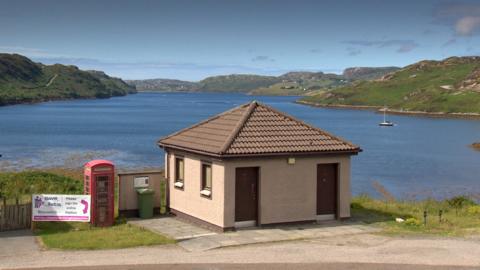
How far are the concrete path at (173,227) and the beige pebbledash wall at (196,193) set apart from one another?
48 cm

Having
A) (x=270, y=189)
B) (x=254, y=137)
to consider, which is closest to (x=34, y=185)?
(x=254, y=137)

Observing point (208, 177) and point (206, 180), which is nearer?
point (208, 177)

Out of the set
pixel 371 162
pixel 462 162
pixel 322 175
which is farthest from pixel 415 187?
pixel 322 175

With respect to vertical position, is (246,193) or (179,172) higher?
(179,172)

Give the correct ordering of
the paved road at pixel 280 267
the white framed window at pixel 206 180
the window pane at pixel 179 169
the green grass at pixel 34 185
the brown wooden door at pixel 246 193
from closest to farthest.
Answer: the paved road at pixel 280 267, the brown wooden door at pixel 246 193, the white framed window at pixel 206 180, the window pane at pixel 179 169, the green grass at pixel 34 185

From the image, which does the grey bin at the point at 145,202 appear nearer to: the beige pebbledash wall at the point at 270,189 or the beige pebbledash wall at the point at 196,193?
the beige pebbledash wall at the point at 196,193

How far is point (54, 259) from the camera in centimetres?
1698

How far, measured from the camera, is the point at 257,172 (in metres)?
A: 21.8

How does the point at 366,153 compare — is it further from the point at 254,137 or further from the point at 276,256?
the point at 276,256

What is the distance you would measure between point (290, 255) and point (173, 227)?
551 centimetres

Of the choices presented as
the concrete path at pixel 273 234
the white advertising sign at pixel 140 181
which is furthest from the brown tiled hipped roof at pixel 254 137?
the concrete path at pixel 273 234

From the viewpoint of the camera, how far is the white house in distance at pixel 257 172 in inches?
839

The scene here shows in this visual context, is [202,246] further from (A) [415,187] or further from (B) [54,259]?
(A) [415,187]

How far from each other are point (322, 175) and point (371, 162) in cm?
5129
